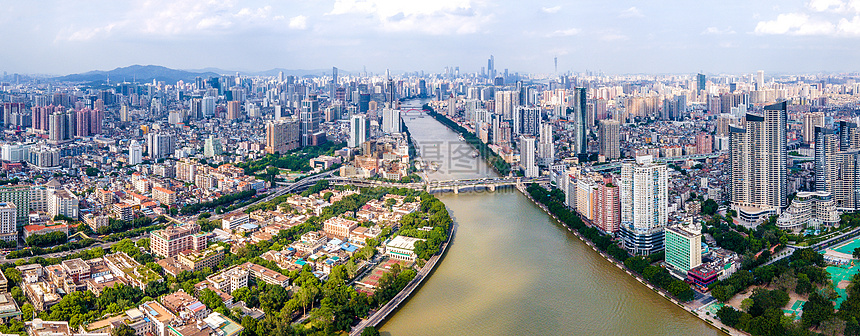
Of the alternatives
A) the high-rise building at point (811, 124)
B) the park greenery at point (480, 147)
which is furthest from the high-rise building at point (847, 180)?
the high-rise building at point (811, 124)

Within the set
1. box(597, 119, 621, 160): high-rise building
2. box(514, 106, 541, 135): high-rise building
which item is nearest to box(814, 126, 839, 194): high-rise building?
box(597, 119, 621, 160): high-rise building

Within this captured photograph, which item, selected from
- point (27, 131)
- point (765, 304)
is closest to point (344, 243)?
point (765, 304)

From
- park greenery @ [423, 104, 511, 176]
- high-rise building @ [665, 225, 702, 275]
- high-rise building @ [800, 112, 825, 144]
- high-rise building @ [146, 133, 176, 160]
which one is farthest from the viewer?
high-rise building @ [800, 112, 825, 144]

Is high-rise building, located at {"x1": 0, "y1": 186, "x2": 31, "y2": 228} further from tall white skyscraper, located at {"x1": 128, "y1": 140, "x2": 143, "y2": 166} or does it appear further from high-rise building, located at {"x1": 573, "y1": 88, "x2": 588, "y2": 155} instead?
high-rise building, located at {"x1": 573, "y1": 88, "x2": 588, "y2": 155}

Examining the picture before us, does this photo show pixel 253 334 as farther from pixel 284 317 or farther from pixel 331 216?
pixel 331 216

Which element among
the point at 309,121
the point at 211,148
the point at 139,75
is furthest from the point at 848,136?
the point at 139,75

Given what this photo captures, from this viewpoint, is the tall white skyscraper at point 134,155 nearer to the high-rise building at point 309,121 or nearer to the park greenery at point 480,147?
the high-rise building at point 309,121
